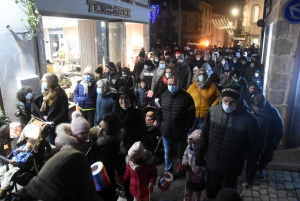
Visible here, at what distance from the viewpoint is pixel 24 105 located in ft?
19.2

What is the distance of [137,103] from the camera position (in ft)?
24.3

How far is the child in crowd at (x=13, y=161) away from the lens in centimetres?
429

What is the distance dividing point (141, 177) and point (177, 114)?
1.73 metres

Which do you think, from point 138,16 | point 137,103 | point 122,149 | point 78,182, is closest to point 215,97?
point 137,103


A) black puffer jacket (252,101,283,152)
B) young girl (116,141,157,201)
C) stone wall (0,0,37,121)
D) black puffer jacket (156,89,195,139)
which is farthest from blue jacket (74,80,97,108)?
black puffer jacket (252,101,283,152)

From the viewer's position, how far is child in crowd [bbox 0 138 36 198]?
169 inches

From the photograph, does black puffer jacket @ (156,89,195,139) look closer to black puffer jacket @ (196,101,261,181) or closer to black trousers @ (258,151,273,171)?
black puffer jacket @ (196,101,261,181)

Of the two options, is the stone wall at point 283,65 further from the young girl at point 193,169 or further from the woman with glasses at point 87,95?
the woman with glasses at point 87,95

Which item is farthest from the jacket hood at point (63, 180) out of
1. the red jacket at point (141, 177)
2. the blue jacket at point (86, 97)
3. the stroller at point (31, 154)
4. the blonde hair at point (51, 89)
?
the blue jacket at point (86, 97)

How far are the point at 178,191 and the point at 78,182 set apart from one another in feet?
11.9

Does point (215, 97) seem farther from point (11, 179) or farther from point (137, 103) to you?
point (11, 179)

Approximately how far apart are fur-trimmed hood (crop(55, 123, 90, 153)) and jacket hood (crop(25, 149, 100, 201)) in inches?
67.4

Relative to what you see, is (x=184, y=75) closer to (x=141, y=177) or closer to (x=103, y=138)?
(x=141, y=177)

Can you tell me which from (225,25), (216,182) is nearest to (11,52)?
(216,182)
